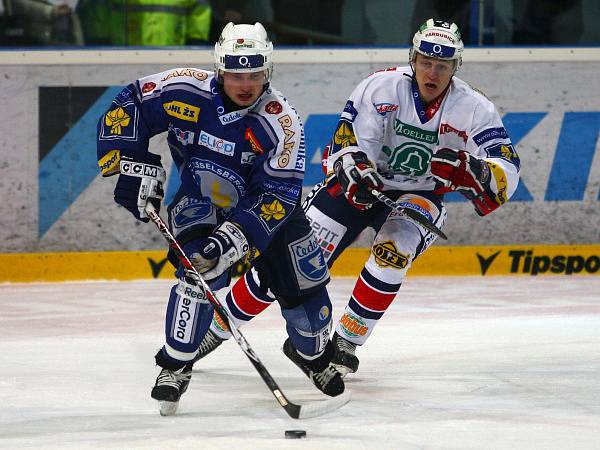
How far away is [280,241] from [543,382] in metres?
0.96

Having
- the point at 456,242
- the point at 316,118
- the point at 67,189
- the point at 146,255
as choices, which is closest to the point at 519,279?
the point at 456,242

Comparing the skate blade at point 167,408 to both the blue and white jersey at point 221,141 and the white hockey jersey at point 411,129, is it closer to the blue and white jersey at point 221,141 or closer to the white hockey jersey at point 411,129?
the blue and white jersey at point 221,141

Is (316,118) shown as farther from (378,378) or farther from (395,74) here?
(378,378)

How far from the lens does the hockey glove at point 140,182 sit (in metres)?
3.62

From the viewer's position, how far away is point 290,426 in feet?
11.3

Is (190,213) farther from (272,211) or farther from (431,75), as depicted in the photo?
(431,75)

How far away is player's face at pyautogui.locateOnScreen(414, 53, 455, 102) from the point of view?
4320 mm

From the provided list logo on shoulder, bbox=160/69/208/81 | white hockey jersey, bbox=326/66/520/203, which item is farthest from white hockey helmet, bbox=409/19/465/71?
logo on shoulder, bbox=160/69/208/81

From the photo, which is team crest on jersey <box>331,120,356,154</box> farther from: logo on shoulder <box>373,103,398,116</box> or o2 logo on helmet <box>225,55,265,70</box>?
o2 logo on helmet <box>225,55,265,70</box>

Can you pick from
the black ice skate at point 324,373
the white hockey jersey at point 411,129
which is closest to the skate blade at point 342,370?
the black ice skate at point 324,373

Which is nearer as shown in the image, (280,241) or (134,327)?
(280,241)

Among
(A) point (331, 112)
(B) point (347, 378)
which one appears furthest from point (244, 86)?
(A) point (331, 112)

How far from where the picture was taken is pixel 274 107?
12.1ft

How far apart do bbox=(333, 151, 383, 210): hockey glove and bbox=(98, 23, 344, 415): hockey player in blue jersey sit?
16.3 inches
